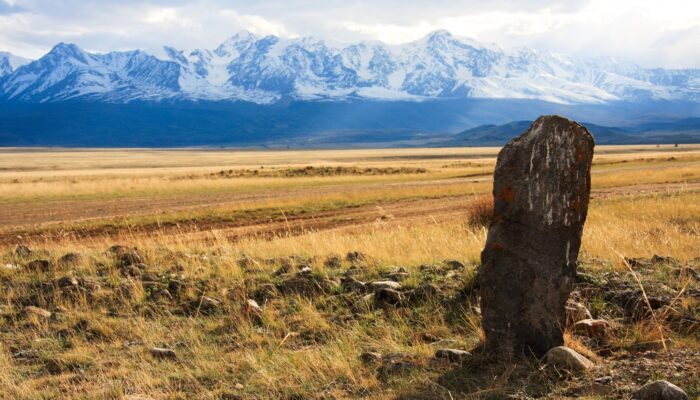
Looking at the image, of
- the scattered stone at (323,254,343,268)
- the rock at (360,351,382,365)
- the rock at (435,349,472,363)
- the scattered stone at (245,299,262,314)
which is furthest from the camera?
the scattered stone at (323,254,343,268)

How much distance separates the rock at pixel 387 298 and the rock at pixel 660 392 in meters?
3.50

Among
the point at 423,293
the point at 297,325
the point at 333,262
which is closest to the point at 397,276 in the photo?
the point at 423,293

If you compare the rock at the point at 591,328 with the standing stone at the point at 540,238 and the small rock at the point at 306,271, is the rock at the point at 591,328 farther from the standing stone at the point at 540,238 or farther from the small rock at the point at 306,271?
the small rock at the point at 306,271

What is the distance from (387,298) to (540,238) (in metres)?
2.51

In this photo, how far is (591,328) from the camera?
6.49 metres

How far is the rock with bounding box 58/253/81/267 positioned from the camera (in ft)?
34.9

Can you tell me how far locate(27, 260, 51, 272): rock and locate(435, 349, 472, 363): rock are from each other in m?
7.27

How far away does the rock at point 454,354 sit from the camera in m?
6.04

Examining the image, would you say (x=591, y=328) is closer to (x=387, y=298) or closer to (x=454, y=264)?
(x=387, y=298)

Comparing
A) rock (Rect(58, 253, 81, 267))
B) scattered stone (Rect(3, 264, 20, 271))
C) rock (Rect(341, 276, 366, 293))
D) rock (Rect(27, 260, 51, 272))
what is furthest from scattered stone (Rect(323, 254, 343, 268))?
scattered stone (Rect(3, 264, 20, 271))

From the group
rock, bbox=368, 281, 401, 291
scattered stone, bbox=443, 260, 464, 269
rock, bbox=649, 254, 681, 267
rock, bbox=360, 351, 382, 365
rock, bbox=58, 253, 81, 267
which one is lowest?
rock, bbox=360, 351, 382, 365

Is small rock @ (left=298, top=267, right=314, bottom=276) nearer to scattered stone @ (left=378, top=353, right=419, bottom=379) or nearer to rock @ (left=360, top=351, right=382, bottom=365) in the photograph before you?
rock @ (left=360, top=351, right=382, bottom=365)

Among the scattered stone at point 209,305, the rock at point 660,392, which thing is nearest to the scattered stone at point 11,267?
the scattered stone at point 209,305

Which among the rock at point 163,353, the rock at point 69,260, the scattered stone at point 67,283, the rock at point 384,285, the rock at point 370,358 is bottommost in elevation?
the rock at point 163,353
